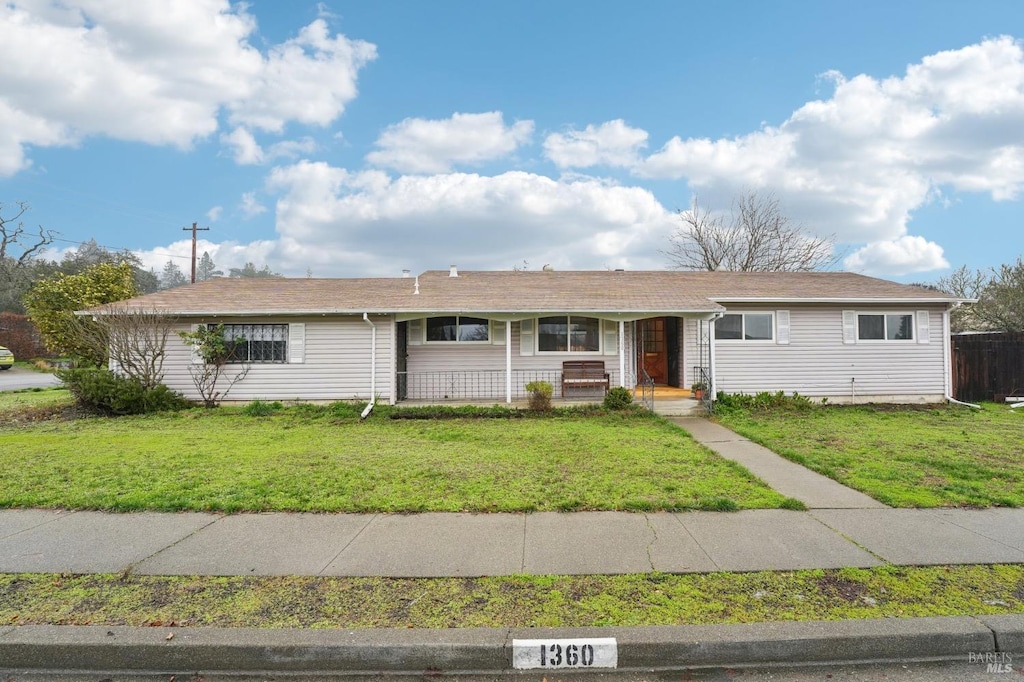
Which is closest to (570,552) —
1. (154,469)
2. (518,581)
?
(518,581)

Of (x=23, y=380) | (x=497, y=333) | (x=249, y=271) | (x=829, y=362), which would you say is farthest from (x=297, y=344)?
(x=249, y=271)

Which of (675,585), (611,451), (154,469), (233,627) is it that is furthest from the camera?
(611,451)

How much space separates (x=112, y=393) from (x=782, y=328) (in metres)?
16.1

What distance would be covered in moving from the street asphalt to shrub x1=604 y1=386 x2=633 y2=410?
506 cm

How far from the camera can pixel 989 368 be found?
43.3ft

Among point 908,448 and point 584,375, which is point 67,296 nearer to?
point 584,375

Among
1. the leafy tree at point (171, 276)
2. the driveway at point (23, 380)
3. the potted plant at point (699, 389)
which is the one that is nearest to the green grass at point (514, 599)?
the potted plant at point (699, 389)

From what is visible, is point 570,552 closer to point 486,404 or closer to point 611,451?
point 611,451

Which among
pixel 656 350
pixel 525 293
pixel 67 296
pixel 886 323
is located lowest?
pixel 656 350

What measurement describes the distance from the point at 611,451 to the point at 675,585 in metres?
4.01

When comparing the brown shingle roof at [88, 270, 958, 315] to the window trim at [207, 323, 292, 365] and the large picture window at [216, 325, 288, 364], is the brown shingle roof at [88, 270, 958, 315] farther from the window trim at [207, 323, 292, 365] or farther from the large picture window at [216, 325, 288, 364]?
the large picture window at [216, 325, 288, 364]

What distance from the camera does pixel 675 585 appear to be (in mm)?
3209

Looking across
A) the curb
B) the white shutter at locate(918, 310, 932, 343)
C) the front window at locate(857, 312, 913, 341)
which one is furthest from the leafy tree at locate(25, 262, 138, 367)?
the white shutter at locate(918, 310, 932, 343)

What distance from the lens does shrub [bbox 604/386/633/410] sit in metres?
11.1
